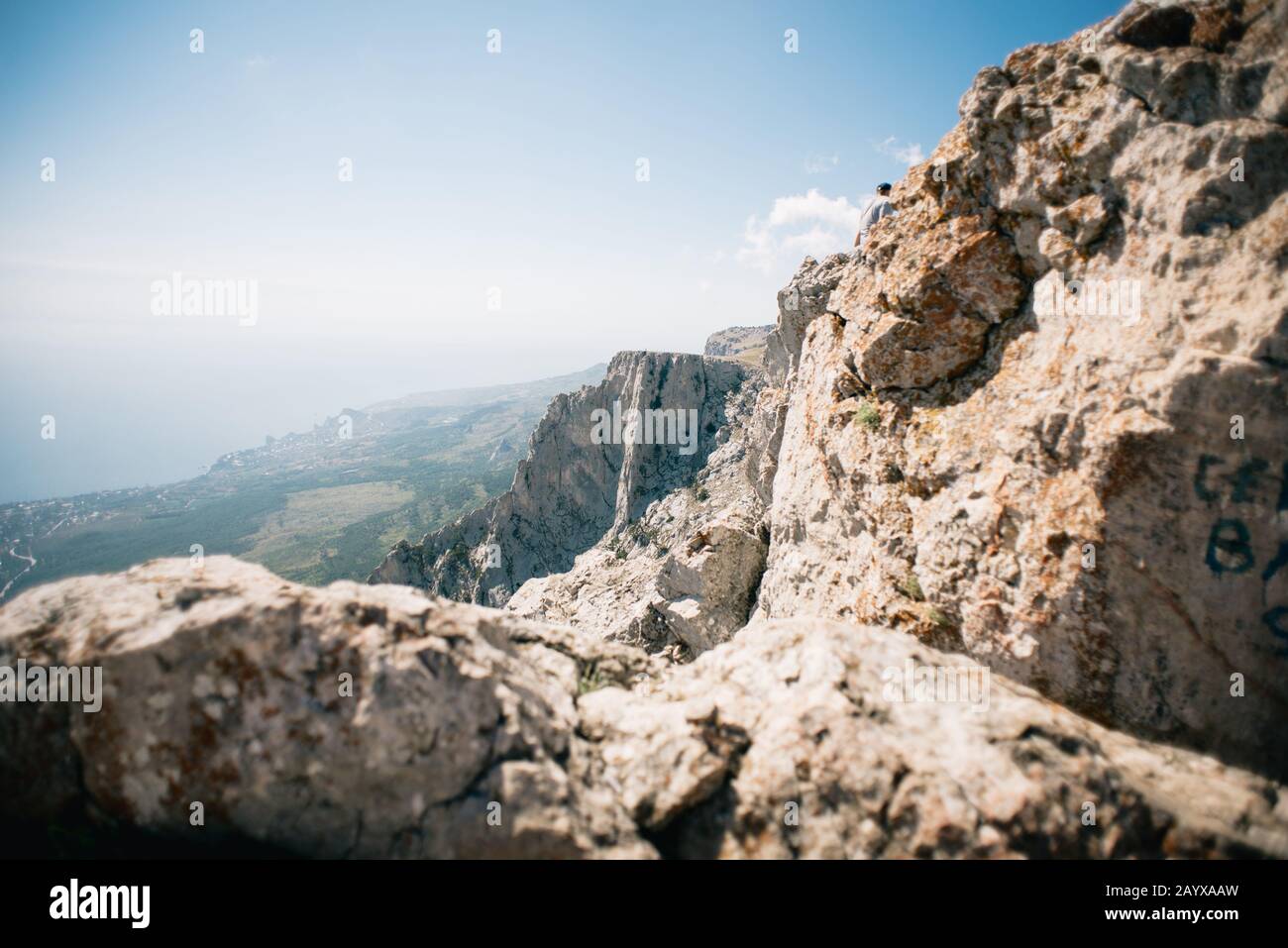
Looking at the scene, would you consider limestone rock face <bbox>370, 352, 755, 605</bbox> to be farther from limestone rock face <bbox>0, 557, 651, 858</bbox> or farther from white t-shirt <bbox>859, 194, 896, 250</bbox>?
limestone rock face <bbox>0, 557, 651, 858</bbox>

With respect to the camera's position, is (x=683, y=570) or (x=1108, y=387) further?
(x=683, y=570)

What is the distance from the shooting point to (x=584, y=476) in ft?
329

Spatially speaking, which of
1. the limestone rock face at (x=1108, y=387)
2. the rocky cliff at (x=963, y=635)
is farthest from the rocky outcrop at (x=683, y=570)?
the rocky cliff at (x=963, y=635)

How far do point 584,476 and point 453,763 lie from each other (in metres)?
93.7

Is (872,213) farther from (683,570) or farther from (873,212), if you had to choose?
(683,570)

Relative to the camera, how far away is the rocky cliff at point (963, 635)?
22.1 feet

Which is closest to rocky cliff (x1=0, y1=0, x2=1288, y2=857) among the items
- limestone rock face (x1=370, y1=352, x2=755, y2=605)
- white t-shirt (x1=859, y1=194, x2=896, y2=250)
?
white t-shirt (x1=859, y1=194, x2=896, y2=250)

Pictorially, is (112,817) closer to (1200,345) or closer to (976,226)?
(1200,345)

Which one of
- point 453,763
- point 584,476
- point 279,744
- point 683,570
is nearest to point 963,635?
point 453,763

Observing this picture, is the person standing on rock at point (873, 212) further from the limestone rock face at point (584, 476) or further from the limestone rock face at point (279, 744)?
the limestone rock face at point (584, 476)
